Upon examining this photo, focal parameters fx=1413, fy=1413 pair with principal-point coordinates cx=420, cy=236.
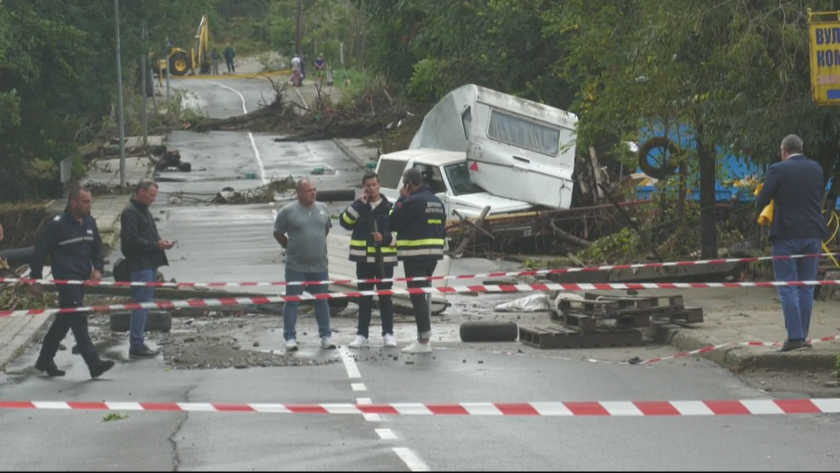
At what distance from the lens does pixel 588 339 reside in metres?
13.9

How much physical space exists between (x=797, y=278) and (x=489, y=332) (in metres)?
3.46

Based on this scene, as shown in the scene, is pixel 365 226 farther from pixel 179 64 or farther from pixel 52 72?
pixel 179 64

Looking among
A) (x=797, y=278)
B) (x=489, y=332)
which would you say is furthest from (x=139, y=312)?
(x=797, y=278)

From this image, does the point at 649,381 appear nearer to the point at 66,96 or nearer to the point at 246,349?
the point at 246,349

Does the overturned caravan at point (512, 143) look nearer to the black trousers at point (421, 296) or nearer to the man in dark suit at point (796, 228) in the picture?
the black trousers at point (421, 296)

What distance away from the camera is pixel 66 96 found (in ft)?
115

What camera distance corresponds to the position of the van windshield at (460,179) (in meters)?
27.4

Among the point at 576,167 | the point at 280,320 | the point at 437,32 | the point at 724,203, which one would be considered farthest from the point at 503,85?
the point at 280,320

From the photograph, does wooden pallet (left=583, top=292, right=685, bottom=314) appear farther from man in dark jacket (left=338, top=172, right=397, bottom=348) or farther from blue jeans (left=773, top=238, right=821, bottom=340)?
man in dark jacket (left=338, top=172, right=397, bottom=348)

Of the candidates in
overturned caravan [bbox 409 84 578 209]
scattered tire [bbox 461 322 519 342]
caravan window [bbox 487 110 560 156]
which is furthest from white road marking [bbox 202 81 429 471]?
caravan window [bbox 487 110 560 156]

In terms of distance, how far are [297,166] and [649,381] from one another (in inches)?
1351

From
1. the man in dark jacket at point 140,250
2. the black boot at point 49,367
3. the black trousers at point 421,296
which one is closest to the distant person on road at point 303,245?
the black trousers at point 421,296

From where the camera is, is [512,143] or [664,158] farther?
[512,143]

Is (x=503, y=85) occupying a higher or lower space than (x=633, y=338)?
higher
